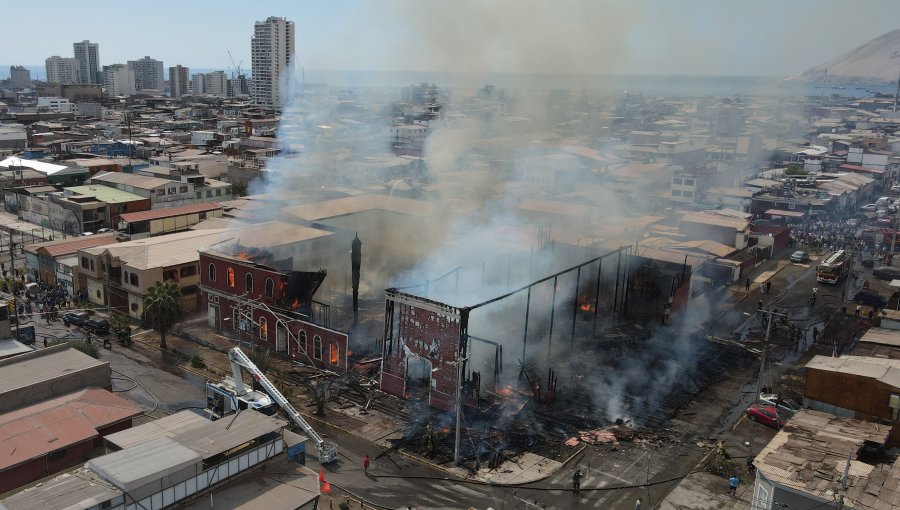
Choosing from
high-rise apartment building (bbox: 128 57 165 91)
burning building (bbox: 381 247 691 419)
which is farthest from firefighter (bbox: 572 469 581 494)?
high-rise apartment building (bbox: 128 57 165 91)

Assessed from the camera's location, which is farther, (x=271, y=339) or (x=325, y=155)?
(x=325, y=155)

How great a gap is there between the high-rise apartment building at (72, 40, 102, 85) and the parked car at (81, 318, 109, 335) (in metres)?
186

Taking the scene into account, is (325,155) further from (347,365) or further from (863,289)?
(863,289)

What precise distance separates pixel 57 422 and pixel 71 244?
18889 mm

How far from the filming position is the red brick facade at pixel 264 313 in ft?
77.6

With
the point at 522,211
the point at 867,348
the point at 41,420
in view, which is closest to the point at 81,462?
the point at 41,420

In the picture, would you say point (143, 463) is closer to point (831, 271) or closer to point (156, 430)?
point (156, 430)

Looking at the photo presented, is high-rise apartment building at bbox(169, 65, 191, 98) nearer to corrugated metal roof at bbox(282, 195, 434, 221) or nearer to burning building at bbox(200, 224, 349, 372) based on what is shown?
corrugated metal roof at bbox(282, 195, 434, 221)

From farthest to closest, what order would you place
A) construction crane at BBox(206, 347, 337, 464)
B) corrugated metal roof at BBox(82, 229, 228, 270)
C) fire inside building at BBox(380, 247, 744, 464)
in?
corrugated metal roof at BBox(82, 229, 228, 270)
fire inside building at BBox(380, 247, 744, 464)
construction crane at BBox(206, 347, 337, 464)

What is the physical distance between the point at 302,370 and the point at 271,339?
235 cm

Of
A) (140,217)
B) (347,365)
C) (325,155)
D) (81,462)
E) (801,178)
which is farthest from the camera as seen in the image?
(801,178)

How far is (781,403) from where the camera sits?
839 inches

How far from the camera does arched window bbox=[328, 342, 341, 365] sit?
23297 mm

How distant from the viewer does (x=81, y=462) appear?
16516 mm
